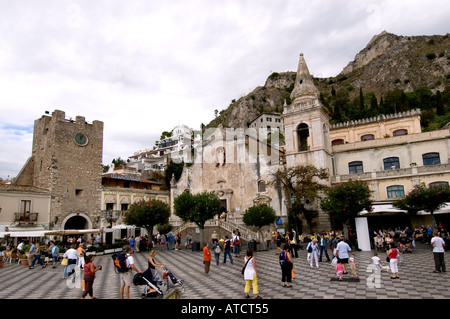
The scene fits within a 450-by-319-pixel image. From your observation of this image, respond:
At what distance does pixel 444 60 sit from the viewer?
8756cm

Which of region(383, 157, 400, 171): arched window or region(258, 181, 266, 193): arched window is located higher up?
region(383, 157, 400, 171): arched window

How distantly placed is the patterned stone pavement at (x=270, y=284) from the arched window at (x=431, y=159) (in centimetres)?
1682

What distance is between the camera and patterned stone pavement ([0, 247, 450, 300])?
8.95 m

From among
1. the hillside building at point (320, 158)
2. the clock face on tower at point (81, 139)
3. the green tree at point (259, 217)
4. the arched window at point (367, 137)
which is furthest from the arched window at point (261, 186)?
the clock face on tower at point (81, 139)

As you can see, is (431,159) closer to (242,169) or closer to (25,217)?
(242,169)

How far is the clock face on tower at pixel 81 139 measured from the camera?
33019 millimetres

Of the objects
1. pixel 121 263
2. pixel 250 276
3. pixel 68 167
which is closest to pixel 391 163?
pixel 250 276

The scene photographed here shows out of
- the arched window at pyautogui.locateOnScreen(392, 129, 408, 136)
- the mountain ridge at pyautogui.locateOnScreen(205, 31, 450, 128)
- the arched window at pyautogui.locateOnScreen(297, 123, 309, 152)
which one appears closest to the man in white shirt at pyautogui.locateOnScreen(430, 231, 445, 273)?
the arched window at pyautogui.locateOnScreen(297, 123, 309, 152)

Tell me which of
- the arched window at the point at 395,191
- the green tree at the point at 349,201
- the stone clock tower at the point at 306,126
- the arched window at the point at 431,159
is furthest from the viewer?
the stone clock tower at the point at 306,126

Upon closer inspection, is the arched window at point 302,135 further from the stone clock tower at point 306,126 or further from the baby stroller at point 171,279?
the baby stroller at point 171,279

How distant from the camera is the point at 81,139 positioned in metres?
33.4

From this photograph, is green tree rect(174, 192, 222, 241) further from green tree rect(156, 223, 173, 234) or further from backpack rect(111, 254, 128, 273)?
backpack rect(111, 254, 128, 273)

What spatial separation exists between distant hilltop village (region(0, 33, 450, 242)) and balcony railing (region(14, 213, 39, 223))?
0.26ft
